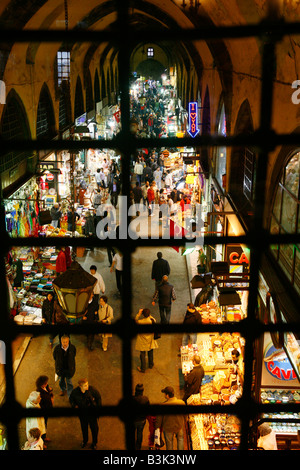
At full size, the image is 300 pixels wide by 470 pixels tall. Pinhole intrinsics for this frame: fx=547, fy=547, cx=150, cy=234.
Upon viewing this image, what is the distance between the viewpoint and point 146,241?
1.94 metres

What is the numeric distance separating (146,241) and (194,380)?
20.3ft

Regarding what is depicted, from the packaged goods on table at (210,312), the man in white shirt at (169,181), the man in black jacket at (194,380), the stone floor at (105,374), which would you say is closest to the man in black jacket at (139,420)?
the stone floor at (105,374)

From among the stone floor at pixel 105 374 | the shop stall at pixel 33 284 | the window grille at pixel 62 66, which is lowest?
the stone floor at pixel 105 374

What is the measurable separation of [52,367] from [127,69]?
810cm

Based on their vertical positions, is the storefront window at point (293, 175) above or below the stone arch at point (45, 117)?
below

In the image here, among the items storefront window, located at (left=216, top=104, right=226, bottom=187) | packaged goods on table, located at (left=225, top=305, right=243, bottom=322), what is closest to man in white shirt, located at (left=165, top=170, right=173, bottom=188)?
storefront window, located at (left=216, top=104, right=226, bottom=187)

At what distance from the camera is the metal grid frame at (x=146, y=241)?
1.83 meters

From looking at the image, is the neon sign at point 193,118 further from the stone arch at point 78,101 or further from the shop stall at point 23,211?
the stone arch at point 78,101

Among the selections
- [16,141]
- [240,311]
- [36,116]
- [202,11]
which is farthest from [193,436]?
[36,116]

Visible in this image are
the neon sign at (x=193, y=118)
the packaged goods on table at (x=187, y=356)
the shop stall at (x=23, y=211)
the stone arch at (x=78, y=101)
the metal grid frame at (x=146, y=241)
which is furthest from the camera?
the stone arch at (x=78, y=101)

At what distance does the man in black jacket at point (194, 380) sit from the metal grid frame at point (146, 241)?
5.85 metres

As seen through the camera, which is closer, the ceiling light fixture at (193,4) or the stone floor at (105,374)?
the stone floor at (105,374)

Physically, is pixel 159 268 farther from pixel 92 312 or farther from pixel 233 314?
pixel 233 314

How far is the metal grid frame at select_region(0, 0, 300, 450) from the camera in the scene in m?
1.83
